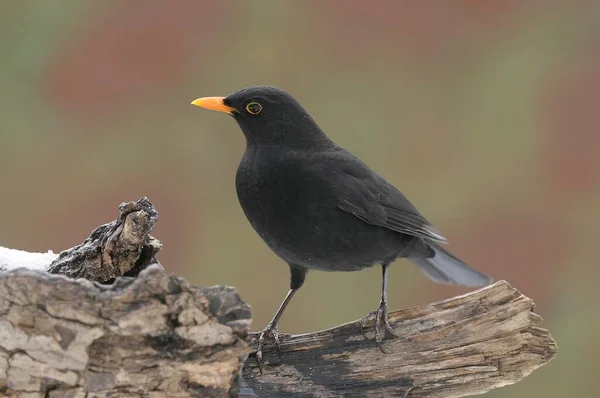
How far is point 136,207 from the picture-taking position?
284 cm

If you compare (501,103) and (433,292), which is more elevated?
(501,103)

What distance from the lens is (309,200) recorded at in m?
3.41

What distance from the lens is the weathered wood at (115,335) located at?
2.35m

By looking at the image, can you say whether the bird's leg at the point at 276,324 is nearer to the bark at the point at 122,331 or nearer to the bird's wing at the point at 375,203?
the bird's wing at the point at 375,203

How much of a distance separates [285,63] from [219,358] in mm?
3557

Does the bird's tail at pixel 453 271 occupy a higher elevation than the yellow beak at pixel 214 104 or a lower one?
lower

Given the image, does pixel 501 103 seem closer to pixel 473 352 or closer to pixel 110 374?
pixel 473 352

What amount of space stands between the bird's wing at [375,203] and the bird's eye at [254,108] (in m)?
0.49

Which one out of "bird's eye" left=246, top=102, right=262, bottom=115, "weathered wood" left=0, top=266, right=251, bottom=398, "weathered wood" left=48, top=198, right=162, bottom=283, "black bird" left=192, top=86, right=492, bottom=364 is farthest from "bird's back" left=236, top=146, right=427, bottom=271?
"weathered wood" left=0, top=266, right=251, bottom=398

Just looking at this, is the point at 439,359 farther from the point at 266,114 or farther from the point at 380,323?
the point at 266,114

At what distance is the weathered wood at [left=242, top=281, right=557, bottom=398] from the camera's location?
3.13m

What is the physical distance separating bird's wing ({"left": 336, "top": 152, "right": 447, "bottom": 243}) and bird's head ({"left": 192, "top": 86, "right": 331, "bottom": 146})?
0.88ft

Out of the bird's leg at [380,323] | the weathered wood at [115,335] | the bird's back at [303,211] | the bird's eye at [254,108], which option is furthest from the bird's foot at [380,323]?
the bird's eye at [254,108]

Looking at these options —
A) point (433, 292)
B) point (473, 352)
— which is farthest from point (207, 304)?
point (433, 292)
